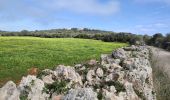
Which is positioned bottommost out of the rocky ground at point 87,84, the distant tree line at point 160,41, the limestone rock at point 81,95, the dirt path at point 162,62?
the distant tree line at point 160,41

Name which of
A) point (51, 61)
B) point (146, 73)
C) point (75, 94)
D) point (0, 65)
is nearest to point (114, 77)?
point (146, 73)

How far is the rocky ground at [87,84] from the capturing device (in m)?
10.3

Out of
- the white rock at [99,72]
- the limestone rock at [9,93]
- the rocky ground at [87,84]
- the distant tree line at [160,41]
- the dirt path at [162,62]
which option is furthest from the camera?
the distant tree line at [160,41]

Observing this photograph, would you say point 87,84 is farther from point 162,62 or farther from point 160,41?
point 160,41

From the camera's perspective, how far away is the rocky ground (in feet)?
33.6

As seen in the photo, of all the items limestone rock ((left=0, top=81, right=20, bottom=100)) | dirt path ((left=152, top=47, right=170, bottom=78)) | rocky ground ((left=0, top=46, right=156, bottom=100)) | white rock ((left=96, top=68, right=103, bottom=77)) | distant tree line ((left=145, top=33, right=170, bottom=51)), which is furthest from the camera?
distant tree line ((left=145, top=33, right=170, bottom=51))

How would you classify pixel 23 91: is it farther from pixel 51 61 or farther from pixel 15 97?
pixel 51 61

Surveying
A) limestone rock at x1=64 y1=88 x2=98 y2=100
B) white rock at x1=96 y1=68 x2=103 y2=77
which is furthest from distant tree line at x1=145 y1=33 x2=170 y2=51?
limestone rock at x1=64 y1=88 x2=98 y2=100

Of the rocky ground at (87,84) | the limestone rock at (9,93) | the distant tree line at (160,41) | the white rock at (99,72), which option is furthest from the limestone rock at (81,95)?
the distant tree line at (160,41)

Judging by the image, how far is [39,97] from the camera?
10.7 metres

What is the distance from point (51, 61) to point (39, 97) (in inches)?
1414

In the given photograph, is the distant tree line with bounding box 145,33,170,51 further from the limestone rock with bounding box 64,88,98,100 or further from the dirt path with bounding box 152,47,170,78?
the limestone rock with bounding box 64,88,98,100

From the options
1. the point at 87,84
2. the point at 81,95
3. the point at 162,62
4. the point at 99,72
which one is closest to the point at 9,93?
the point at 81,95

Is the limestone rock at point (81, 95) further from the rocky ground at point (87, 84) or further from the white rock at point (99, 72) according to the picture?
the white rock at point (99, 72)
